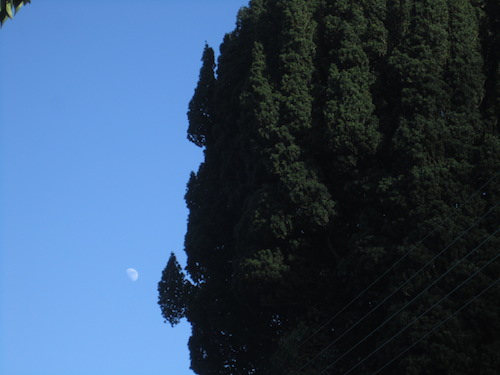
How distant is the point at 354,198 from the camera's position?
749 inches

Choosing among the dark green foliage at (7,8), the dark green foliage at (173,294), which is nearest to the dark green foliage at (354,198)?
the dark green foliage at (173,294)

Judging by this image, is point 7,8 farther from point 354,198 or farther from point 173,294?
point 173,294

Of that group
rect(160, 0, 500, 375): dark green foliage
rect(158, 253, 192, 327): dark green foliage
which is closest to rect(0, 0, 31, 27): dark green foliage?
rect(160, 0, 500, 375): dark green foliage

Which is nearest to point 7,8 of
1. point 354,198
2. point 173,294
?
point 354,198

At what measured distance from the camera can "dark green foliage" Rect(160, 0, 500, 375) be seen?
17062mm

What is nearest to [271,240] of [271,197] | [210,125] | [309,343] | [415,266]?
[271,197]

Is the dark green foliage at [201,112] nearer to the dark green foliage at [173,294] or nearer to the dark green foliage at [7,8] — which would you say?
the dark green foliage at [173,294]

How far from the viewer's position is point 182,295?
22.9 meters

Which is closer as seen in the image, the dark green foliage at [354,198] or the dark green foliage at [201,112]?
the dark green foliage at [354,198]

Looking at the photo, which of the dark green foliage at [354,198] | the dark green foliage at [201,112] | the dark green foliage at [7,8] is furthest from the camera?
the dark green foliage at [201,112]

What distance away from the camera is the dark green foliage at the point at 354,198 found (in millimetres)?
17062

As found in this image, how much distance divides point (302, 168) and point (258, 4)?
523 centimetres

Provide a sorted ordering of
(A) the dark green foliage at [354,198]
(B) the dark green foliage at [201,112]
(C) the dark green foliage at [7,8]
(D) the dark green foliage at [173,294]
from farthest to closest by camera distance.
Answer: (B) the dark green foliage at [201,112]
(D) the dark green foliage at [173,294]
(A) the dark green foliage at [354,198]
(C) the dark green foliage at [7,8]

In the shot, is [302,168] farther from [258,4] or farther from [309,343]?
[258,4]
